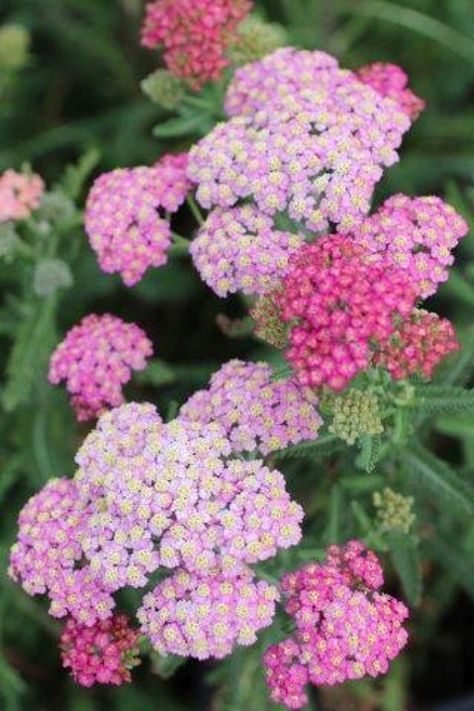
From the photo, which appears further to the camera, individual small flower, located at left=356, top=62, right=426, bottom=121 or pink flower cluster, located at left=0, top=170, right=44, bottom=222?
pink flower cluster, located at left=0, top=170, right=44, bottom=222

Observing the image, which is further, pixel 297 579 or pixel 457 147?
pixel 457 147

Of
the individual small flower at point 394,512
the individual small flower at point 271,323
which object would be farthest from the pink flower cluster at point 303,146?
the individual small flower at point 394,512

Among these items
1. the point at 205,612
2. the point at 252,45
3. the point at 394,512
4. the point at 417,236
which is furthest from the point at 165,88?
the point at 205,612

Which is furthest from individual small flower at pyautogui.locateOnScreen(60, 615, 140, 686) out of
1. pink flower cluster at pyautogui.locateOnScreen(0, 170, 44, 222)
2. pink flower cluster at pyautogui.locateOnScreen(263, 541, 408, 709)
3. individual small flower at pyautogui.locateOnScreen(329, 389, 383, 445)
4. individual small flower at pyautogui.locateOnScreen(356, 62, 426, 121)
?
individual small flower at pyautogui.locateOnScreen(356, 62, 426, 121)

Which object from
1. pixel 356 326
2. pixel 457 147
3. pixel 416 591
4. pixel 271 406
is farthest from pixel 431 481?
pixel 457 147

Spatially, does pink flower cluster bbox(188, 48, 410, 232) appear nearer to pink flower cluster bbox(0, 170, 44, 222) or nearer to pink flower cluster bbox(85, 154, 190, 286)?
pink flower cluster bbox(85, 154, 190, 286)

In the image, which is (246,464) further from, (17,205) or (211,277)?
(17,205)
